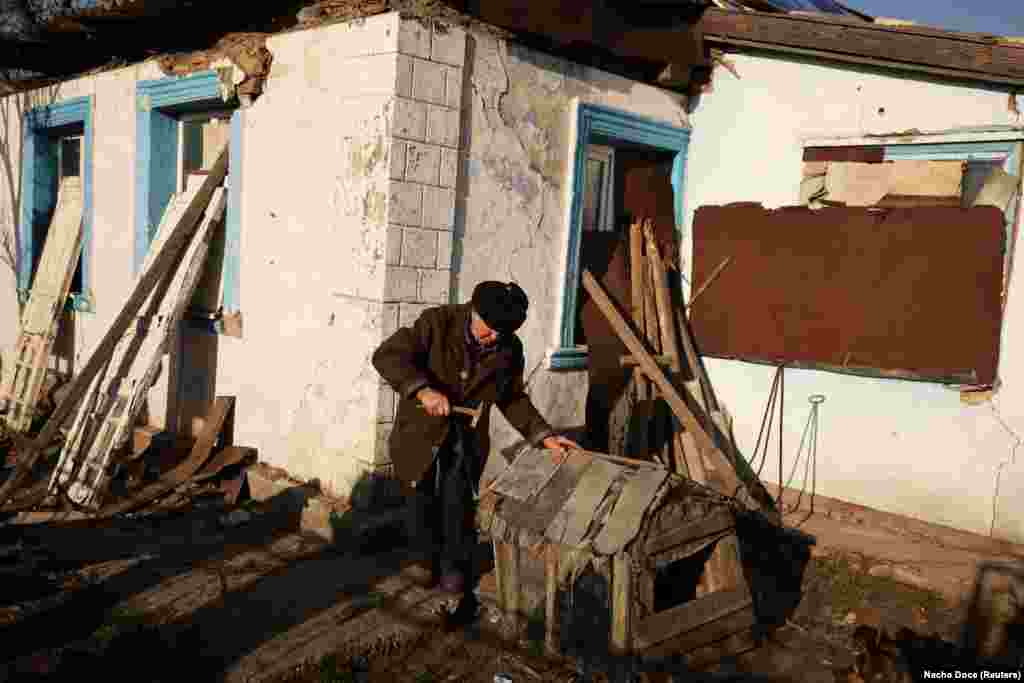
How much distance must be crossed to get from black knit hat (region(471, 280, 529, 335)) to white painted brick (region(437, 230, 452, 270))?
1577 mm

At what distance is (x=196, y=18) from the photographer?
20.3 feet

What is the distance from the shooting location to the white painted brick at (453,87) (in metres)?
5.05

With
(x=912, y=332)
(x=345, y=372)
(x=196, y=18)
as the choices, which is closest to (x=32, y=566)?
(x=345, y=372)

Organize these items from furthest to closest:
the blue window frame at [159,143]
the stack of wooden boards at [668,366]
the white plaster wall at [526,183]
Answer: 1. the blue window frame at [159,143]
2. the stack of wooden boards at [668,366]
3. the white plaster wall at [526,183]

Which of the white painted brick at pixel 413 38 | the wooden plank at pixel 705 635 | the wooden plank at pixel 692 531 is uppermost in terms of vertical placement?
the white painted brick at pixel 413 38

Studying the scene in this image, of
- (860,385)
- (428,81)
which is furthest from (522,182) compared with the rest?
(860,385)

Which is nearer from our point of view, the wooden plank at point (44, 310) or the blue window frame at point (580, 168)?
the blue window frame at point (580, 168)

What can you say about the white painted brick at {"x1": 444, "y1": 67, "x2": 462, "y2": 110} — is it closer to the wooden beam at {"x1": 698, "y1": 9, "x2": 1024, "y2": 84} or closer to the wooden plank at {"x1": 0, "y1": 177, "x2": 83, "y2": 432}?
the wooden beam at {"x1": 698, "y1": 9, "x2": 1024, "y2": 84}

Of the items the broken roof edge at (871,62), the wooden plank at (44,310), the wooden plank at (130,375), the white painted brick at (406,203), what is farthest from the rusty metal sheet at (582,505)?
the wooden plank at (44,310)

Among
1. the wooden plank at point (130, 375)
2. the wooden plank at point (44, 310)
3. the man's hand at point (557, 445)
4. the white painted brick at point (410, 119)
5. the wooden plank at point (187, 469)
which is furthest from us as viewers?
the wooden plank at point (44, 310)

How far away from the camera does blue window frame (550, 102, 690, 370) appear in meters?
Result: 6.01

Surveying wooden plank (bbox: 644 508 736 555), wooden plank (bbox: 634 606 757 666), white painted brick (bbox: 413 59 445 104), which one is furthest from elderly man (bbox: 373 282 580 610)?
white painted brick (bbox: 413 59 445 104)

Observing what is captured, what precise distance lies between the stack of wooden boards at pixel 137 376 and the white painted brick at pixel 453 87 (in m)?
2.07

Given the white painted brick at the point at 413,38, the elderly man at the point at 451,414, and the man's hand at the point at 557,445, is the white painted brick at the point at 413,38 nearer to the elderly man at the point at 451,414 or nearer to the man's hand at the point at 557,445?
the elderly man at the point at 451,414
